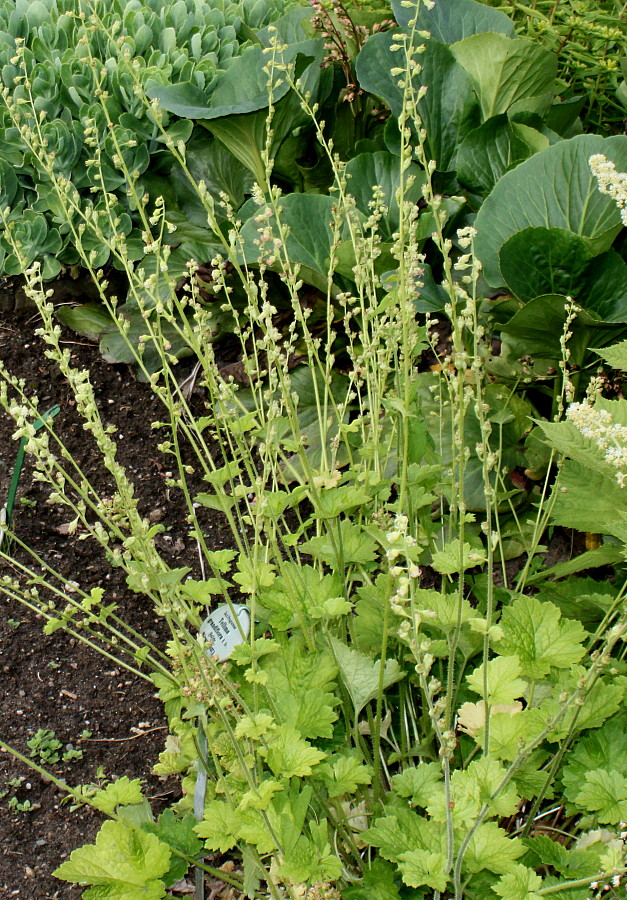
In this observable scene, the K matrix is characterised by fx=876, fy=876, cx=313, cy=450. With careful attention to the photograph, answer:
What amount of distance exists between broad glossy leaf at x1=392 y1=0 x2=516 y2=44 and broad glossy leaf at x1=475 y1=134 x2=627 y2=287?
0.74 metres

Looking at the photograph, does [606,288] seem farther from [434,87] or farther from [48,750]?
[48,750]

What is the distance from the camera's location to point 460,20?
8.99 feet

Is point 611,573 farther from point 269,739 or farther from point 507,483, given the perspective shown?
point 269,739

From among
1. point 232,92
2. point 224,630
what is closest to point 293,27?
point 232,92

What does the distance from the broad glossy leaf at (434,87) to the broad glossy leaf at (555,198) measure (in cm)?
50

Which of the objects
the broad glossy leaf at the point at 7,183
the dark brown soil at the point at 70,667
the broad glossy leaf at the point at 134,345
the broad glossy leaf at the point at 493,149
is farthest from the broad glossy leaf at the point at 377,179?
the broad glossy leaf at the point at 7,183

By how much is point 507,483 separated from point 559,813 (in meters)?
1.04

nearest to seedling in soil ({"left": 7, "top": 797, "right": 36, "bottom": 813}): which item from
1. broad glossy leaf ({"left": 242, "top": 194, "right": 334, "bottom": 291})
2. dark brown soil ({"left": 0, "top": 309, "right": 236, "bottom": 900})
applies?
dark brown soil ({"left": 0, "top": 309, "right": 236, "bottom": 900})

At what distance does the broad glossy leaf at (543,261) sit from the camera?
2.08m

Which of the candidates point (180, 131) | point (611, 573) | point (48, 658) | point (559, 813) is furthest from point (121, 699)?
point (180, 131)

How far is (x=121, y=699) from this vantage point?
2213 mm

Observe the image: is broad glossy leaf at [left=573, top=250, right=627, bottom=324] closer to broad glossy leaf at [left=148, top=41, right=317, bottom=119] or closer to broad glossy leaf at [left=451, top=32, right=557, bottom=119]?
broad glossy leaf at [left=451, top=32, right=557, bottom=119]

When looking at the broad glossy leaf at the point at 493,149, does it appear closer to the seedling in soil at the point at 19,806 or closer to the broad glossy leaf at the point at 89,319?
the broad glossy leaf at the point at 89,319

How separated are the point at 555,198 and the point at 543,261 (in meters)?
0.22
